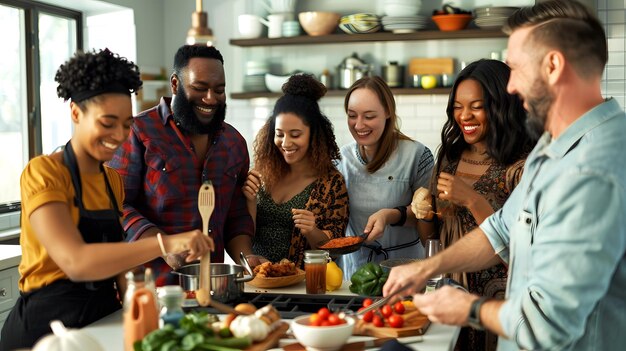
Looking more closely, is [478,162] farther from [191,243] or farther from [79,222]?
[79,222]

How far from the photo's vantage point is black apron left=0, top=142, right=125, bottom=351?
223cm

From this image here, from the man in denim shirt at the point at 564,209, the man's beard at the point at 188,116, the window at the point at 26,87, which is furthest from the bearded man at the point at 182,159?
the window at the point at 26,87

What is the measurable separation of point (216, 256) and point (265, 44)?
339 cm

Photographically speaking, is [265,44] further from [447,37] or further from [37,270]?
[37,270]

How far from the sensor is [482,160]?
3344 millimetres

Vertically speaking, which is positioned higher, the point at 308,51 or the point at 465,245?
the point at 308,51

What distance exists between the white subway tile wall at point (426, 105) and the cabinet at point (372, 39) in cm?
21

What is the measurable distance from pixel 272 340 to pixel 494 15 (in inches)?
172

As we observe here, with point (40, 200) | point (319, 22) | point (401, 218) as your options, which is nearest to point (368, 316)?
point (40, 200)

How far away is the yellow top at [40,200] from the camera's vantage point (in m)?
2.16

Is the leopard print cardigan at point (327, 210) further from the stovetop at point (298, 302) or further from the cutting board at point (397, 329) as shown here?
the cutting board at point (397, 329)

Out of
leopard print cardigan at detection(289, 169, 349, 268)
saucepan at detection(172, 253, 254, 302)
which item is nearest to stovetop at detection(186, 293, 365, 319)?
saucepan at detection(172, 253, 254, 302)

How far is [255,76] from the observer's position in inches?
257

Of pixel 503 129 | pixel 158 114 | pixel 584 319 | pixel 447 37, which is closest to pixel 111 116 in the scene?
pixel 158 114
